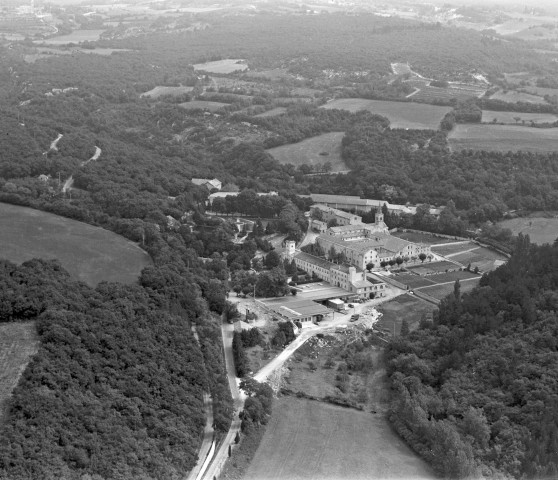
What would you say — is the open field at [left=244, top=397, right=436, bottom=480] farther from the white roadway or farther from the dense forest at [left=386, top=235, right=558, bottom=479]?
the white roadway

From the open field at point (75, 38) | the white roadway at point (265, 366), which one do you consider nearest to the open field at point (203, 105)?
the open field at point (75, 38)

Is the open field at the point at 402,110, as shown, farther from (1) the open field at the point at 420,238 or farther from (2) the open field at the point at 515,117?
(1) the open field at the point at 420,238

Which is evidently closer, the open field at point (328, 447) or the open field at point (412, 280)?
the open field at point (328, 447)

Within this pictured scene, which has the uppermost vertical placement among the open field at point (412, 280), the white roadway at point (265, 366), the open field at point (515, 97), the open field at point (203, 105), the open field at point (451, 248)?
the white roadway at point (265, 366)

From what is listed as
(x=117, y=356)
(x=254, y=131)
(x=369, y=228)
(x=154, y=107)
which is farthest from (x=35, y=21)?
(x=117, y=356)

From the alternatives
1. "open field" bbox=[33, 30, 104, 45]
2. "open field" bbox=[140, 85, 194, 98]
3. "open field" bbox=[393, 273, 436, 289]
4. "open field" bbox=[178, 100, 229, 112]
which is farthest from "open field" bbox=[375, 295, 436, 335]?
"open field" bbox=[33, 30, 104, 45]

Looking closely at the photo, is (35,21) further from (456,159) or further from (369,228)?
(369,228)
